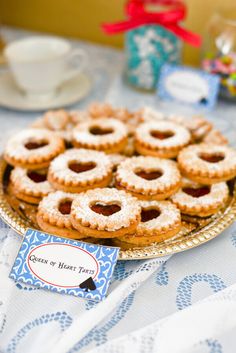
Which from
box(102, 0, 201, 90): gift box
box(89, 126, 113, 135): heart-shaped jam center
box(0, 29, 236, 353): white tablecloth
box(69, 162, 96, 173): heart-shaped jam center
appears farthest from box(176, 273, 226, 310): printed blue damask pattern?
box(102, 0, 201, 90): gift box

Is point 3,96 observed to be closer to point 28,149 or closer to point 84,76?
point 84,76

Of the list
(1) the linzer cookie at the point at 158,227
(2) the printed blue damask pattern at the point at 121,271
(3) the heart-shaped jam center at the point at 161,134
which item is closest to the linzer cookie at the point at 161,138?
(3) the heart-shaped jam center at the point at 161,134

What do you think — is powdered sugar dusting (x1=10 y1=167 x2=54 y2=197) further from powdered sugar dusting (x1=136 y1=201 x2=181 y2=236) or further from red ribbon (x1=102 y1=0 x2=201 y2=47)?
red ribbon (x1=102 y1=0 x2=201 y2=47)

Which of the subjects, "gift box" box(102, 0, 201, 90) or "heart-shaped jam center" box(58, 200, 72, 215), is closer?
"heart-shaped jam center" box(58, 200, 72, 215)

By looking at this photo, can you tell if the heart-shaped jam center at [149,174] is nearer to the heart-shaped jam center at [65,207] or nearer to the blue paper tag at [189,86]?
the heart-shaped jam center at [65,207]

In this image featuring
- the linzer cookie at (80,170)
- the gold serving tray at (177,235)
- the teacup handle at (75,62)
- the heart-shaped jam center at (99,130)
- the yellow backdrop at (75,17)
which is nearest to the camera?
the gold serving tray at (177,235)

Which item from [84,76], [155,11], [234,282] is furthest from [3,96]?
[234,282]
